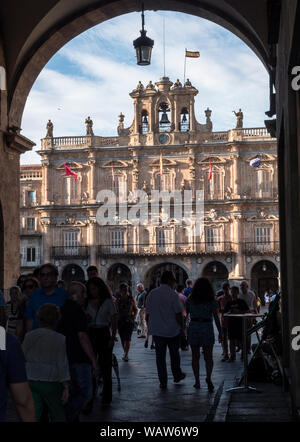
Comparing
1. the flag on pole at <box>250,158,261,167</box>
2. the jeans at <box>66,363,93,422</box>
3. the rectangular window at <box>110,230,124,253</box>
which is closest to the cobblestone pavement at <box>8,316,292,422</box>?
the jeans at <box>66,363,93,422</box>

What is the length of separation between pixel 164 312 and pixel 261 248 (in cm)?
4114

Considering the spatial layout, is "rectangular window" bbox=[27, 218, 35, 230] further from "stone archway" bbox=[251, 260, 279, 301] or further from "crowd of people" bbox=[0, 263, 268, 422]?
"crowd of people" bbox=[0, 263, 268, 422]

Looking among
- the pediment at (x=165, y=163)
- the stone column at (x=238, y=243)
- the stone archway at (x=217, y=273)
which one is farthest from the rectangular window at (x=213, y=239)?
the pediment at (x=165, y=163)

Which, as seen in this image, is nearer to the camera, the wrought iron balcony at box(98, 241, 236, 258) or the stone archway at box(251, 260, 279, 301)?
the wrought iron balcony at box(98, 241, 236, 258)

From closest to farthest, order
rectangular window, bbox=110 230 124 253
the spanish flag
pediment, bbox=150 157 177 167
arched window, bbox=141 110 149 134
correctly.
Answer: the spanish flag < rectangular window, bbox=110 230 124 253 < pediment, bbox=150 157 177 167 < arched window, bbox=141 110 149 134

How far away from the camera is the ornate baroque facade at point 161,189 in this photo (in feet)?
166

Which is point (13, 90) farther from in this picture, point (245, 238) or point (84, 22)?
point (245, 238)

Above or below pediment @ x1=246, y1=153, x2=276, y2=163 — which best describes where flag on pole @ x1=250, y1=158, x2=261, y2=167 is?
below

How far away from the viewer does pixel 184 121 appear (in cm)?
5338

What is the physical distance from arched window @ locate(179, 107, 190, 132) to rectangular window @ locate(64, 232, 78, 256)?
10.4m

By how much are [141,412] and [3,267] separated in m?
3.89

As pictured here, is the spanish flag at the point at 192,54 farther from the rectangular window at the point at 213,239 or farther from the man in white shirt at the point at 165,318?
the man in white shirt at the point at 165,318

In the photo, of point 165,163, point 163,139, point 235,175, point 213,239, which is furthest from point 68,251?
point 235,175

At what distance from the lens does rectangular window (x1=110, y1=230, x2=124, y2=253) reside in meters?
51.6
